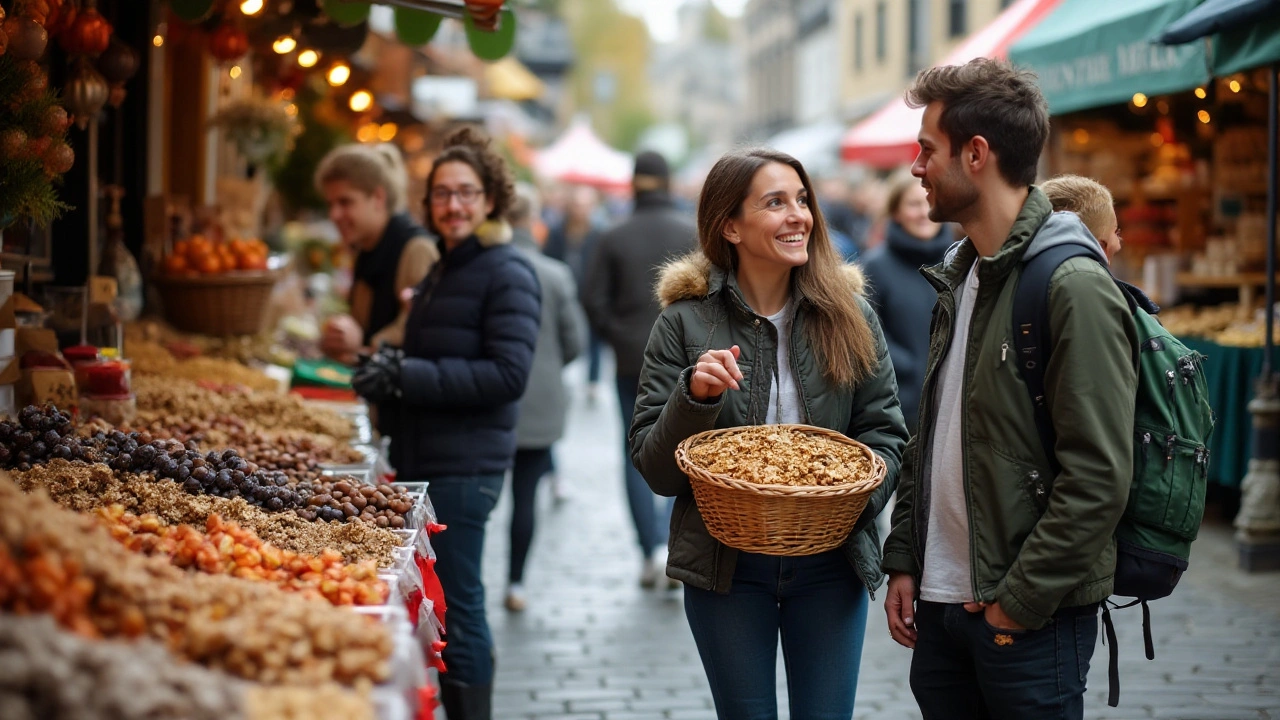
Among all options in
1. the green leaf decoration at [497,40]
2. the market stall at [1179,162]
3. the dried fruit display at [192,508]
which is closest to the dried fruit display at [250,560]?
the dried fruit display at [192,508]

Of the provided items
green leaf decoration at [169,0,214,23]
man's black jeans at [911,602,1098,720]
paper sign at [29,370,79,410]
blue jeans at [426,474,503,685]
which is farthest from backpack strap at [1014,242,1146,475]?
green leaf decoration at [169,0,214,23]

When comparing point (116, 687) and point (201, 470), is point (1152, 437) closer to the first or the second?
point (116, 687)

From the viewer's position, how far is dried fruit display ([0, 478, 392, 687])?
220 centimetres

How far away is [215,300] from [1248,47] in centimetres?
567

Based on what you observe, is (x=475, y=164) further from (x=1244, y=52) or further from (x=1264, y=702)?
(x=1244, y=52)

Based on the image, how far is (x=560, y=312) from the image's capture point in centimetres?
756

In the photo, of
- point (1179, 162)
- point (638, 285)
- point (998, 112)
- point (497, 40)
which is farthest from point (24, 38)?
→ point (1179, 162)

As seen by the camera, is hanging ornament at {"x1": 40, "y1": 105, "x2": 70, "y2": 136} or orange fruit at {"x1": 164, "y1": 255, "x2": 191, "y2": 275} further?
orange fruit at {"x1": 164, "y1": 255, "x2": 191, "y2": 275}

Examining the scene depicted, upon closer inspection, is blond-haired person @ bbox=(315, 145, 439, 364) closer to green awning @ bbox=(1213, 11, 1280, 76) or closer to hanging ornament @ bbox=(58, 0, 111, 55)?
hanging ornament @ bbox=(58, 0, 111, 55)

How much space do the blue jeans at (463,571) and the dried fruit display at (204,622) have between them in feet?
7.96

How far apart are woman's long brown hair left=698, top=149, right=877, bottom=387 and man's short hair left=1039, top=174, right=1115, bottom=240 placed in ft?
2.03

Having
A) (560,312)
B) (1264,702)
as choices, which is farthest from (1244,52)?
(560,312)

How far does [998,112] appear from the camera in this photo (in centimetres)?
299

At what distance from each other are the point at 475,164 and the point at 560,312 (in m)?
2.53
